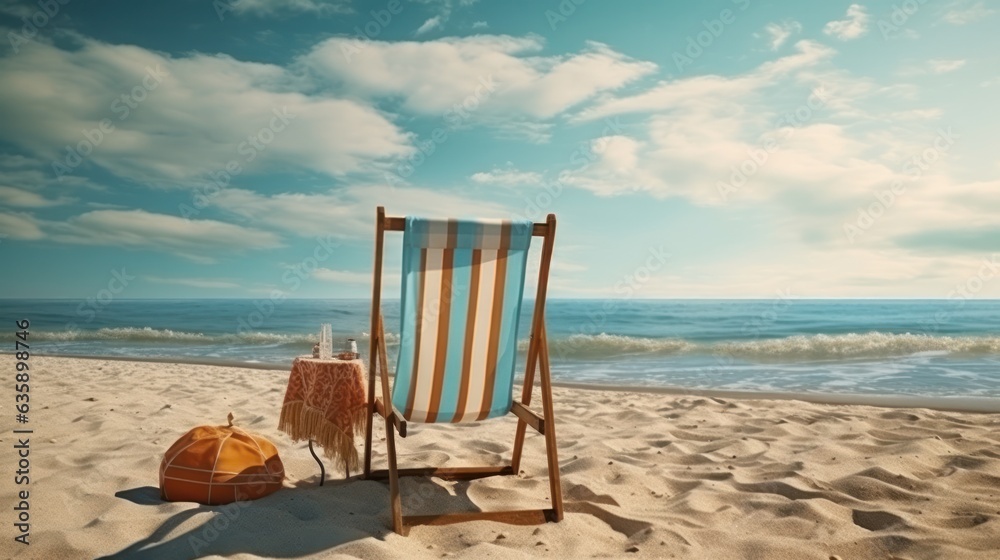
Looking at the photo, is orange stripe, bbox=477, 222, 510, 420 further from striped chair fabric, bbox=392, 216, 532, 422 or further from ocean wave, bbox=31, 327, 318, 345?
ocean wave, bbox=31, 327, 318, 345

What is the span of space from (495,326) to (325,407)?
2.96 feet

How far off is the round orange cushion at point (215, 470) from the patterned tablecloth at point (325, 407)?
0.21 metres

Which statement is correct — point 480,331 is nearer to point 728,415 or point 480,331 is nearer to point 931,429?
point 728,415

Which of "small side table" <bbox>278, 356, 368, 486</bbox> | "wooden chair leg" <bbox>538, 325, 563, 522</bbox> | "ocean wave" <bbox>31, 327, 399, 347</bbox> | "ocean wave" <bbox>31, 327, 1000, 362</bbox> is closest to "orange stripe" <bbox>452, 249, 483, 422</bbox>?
"wooden chair leg" <bbox>538, 325, 563, 522</bbox>

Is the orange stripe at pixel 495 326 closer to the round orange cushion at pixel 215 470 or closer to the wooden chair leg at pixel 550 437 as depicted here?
the wooden chair leg at pixel 550 437

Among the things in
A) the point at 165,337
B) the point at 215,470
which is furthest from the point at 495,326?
the point at 165,337

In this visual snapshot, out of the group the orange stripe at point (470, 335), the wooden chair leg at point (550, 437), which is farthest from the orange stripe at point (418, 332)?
the wooden chair leg at point (550, 437)

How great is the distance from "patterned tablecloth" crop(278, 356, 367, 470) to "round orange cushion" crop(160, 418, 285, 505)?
0.21m

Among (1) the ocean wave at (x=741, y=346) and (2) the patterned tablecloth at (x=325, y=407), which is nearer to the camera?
(2) the patterned tablecloth at (x=325, y=407)

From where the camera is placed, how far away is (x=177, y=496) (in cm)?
263

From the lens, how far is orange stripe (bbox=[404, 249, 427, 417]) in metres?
2.57

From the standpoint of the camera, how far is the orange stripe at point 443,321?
2574 mm

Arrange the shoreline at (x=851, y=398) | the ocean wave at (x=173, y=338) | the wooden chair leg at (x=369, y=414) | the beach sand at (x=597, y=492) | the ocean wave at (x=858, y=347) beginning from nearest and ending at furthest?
the beach sand at (x=597, y=492)
the wooden chair leg at (x=369, y=414)
the shoreline at (x=851, y=398)
the ocean wave at (x=858, y=347)
the ocean wave at (x=173, y=338)

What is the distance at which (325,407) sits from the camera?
2930 mm
